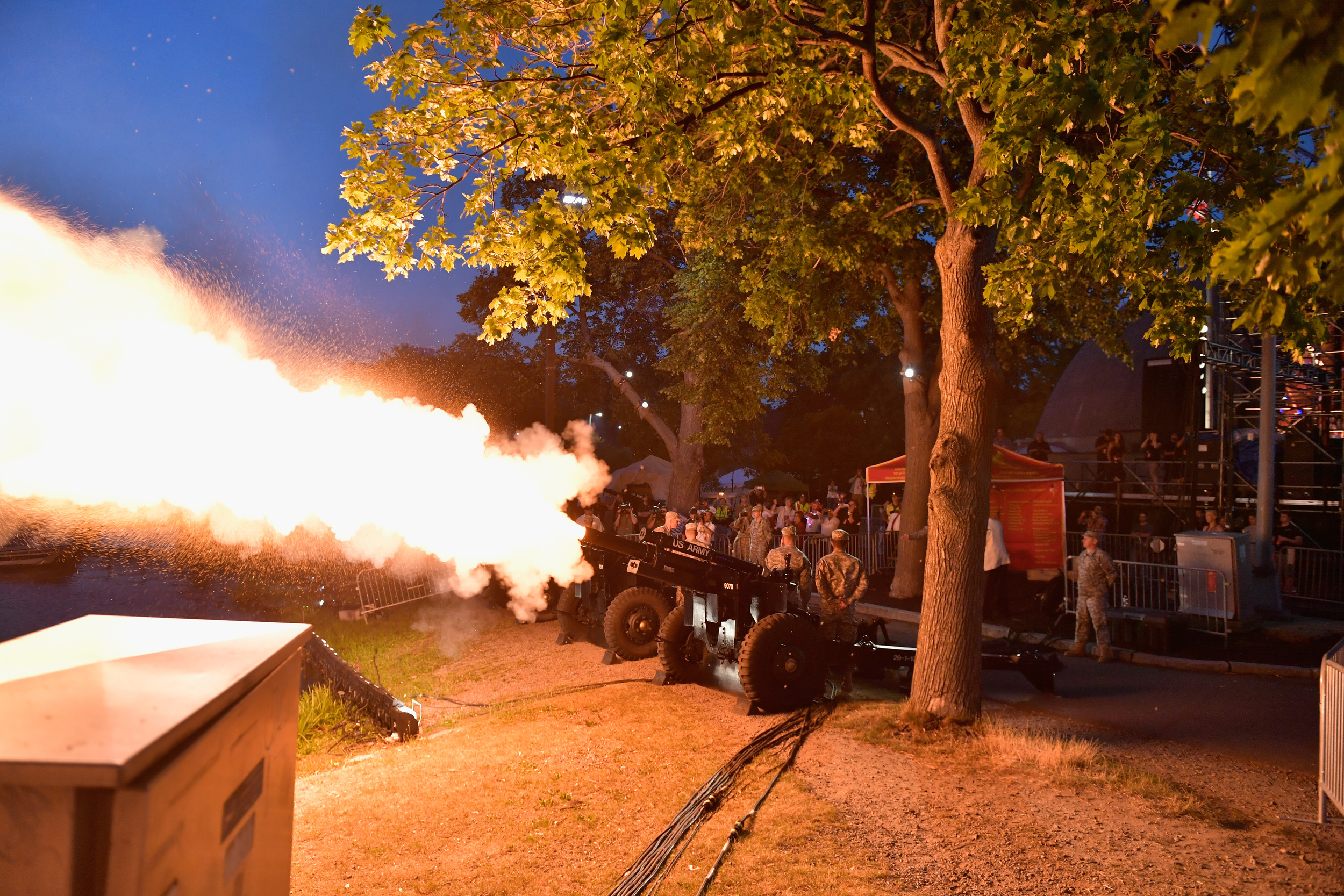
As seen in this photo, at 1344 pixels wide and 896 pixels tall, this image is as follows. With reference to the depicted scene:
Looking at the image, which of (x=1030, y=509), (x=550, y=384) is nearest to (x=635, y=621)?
(x=1030, y=509)

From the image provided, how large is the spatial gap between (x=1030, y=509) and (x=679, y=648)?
9.38 metres

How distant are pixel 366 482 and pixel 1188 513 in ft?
58.2

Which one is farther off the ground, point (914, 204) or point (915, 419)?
point (914, 204)

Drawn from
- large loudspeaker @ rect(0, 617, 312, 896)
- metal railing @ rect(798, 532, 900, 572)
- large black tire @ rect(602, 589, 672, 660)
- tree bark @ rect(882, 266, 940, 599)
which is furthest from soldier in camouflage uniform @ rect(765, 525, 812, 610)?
metal railing @ rect(798, 532, 900, 572)

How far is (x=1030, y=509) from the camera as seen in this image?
53.0ft

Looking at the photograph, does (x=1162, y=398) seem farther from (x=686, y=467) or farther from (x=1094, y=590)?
(x=1094, y=590)

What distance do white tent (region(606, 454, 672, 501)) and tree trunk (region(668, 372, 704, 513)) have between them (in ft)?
6.81

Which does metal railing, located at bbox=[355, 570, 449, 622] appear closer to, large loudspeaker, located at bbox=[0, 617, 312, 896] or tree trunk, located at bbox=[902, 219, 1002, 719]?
tree trunk, located at bbox=[902, 219, 1002, 719]

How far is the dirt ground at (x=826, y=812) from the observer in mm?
5258

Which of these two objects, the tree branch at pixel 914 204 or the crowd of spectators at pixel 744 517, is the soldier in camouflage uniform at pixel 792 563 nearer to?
the crowd of spectators at pixel 744 517

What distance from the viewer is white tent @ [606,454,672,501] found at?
97.6 feet

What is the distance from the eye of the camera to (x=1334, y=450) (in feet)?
59.4

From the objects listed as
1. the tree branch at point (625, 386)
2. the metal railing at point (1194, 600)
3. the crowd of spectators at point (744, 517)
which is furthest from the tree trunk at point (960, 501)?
the tree branch at point (625, 386)

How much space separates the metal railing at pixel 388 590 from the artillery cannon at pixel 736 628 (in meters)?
9.04
